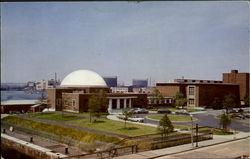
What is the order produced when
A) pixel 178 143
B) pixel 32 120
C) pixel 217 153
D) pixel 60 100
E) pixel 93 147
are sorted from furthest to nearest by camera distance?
pixel 60 100 < pixel 32 120 < pixel 93 147 < pixel 178 143 < pixel 217 153

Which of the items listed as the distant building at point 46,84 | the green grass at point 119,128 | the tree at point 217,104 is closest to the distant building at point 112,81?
the distant building at point 46,84

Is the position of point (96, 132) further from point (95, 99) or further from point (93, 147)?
point (95, 99)

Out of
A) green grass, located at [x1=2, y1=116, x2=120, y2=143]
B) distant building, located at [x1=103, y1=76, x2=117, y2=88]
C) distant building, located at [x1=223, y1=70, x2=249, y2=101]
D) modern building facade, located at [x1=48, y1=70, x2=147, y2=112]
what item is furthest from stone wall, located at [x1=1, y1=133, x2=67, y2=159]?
distant building, located at [x1=103, y1=76, x2=117, y2=88]

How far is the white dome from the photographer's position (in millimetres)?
55625

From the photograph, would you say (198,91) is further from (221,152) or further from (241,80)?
(221,152)

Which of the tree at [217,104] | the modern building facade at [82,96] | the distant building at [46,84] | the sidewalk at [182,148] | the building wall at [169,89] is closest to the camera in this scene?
the sidewalk at [182,148]

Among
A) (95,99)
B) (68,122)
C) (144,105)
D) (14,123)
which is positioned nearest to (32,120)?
(14,123)

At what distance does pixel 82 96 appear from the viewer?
157 feet

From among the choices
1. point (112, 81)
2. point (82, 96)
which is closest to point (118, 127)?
point (82, 96)

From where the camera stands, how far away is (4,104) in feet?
167

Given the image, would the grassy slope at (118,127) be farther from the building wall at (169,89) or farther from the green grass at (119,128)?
the building wall at (169,89)

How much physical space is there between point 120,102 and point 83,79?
10185mm

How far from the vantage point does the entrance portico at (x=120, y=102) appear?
50.5 meters

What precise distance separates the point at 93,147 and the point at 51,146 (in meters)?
5.17
